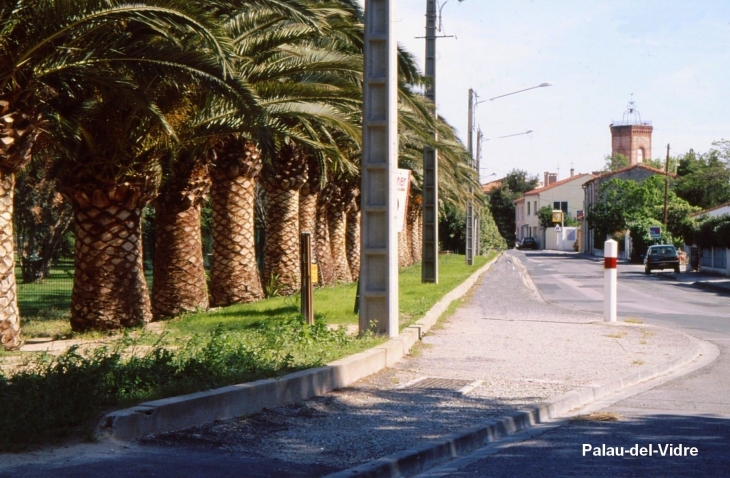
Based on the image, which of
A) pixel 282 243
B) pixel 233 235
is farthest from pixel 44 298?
pixel 233 235

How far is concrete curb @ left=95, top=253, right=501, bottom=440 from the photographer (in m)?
6.14

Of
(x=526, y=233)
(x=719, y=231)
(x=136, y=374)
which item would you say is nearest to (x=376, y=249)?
(x=136, y=374)

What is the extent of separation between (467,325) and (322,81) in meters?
4.75

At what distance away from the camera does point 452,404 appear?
8227 millimetres

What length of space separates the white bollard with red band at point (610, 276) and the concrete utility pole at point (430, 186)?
30.7 feet

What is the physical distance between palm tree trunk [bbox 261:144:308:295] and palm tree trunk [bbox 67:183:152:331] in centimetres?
599

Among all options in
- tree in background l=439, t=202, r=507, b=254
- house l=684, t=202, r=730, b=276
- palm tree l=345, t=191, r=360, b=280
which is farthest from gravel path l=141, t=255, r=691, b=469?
tree in background l=439, t=202, r=507, b=254

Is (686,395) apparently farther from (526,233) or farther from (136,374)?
(526,233)

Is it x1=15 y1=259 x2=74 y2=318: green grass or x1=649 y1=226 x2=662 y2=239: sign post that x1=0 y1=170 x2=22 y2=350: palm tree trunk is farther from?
x1=649 y1=226 x2=662 y2=239: sign post

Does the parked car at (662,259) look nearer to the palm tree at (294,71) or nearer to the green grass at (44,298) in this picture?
the green grass at (44,298)

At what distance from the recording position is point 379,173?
11.6 meters

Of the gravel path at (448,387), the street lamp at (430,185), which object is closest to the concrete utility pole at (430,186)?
the street lamp at (430,185)

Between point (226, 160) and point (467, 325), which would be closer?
point (467, 325)

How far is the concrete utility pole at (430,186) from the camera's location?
81.7ft
